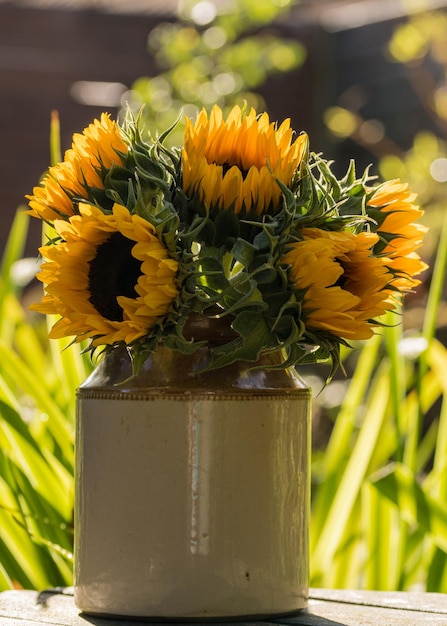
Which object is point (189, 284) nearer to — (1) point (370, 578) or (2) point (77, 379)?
(2) point (77, 379)

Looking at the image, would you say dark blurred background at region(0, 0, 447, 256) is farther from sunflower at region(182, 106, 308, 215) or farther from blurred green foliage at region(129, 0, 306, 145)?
sunflower at region(182, 106, 308, 215)

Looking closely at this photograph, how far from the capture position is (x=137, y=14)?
4.69m

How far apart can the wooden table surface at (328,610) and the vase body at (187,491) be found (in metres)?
0.03

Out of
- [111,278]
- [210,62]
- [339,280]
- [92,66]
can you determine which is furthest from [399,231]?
[92,66]

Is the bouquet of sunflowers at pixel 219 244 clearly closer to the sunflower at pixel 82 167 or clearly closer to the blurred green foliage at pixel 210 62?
the sunflower at pixel 82 167

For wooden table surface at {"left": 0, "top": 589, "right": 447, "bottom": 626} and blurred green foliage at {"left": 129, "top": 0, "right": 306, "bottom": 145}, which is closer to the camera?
wooden table surface at {"left": 0, "top": 589, "right": 447, "bottom": 626}

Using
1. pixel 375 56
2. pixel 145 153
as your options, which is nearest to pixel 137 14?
pixel 375 56

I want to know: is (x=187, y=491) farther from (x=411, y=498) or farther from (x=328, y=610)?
(x=411, y=498)

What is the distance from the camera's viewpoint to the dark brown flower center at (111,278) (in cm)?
75

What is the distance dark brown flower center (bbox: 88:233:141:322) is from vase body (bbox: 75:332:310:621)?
0.06 m

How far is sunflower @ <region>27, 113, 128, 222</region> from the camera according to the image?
2.60 feet

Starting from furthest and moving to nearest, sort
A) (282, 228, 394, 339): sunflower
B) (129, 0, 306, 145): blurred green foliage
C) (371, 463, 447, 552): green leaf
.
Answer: (129, 0, 306, 145): blurred green foliage
(371, 463, 447, 552): green leaf
(282, 228, 394, 339): sunflower

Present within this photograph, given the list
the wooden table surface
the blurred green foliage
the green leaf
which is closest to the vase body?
the wooden table surface

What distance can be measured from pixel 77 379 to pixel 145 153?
19.0 inches
